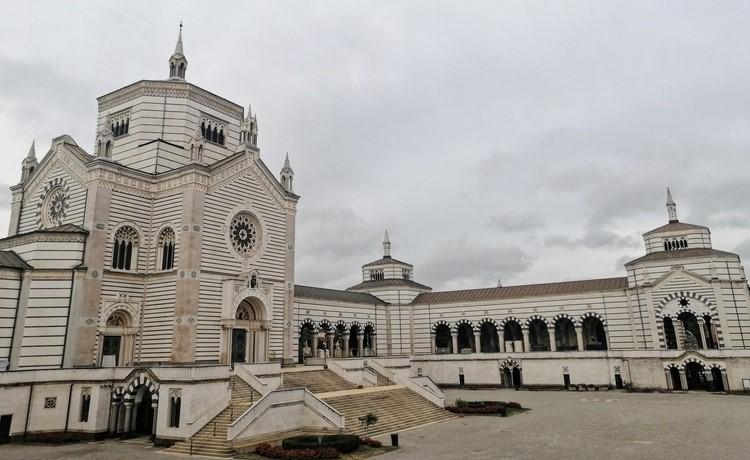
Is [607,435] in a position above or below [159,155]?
below

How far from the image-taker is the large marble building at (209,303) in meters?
26.1

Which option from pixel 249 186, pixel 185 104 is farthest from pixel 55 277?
pixel 185 104

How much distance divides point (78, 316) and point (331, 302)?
2245 centimetres

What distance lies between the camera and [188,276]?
3086 centimetres

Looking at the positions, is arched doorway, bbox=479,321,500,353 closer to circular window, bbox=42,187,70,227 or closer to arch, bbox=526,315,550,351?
arch, bbox=526,315,550,351

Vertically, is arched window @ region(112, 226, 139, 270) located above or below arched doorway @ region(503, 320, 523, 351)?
above

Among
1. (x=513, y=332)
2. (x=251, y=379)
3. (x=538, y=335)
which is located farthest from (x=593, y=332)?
(x=251, y=379)

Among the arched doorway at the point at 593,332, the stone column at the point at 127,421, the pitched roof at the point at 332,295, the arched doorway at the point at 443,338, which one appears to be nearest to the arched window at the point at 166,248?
the stone column at the point at 127,421

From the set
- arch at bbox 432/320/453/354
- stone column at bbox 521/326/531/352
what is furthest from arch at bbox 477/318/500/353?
Answer: stone column at bbox 521/326/531/352

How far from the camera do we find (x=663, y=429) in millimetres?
23312

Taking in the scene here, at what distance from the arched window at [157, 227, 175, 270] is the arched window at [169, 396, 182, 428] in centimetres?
1064

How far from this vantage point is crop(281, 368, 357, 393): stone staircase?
102 ft

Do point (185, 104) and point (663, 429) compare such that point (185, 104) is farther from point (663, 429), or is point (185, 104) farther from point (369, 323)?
point (663, 429)

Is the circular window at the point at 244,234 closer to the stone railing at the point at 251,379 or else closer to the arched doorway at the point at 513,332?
the stone railing at the point at 251,379
